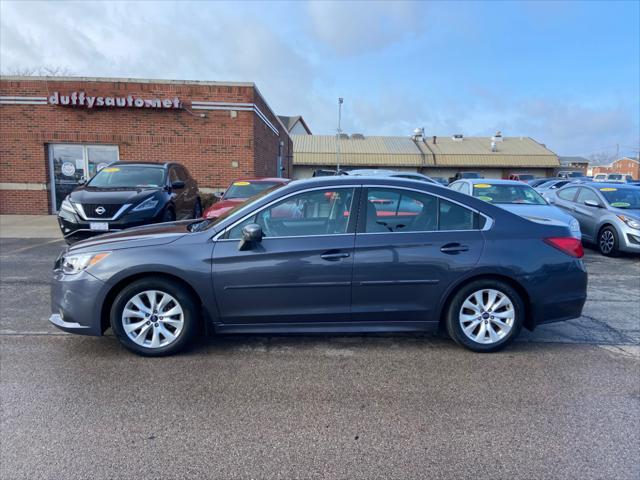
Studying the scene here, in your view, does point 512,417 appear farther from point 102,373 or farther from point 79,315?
point 79,315

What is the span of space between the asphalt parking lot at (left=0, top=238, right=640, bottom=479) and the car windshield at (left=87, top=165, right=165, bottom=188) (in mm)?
4883

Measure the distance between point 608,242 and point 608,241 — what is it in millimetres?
21

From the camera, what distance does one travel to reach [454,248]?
3982 mm

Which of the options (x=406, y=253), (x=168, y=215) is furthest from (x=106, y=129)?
(x=406, y=253)

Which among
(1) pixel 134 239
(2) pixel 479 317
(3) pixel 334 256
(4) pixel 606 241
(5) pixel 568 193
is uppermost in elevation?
(5) pixel 568 193

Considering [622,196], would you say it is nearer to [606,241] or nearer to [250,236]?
[606,241]

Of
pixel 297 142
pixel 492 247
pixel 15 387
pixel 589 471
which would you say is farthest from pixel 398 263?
pixel 297 142

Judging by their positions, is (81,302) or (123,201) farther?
(123,201)

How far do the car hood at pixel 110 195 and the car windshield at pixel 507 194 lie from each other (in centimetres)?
674

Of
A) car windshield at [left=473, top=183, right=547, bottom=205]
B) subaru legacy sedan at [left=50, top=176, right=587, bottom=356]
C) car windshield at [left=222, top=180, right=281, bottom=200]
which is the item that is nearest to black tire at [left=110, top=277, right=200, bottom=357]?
subaru legacy sedan at [left=50, top=176, right=587, bottom=356]

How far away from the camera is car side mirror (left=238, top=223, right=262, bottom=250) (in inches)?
148

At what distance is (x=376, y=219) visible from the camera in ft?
13.2

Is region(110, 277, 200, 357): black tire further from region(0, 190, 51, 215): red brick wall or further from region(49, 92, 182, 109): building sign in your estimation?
region(0, 190, 51, 215): red brick wall

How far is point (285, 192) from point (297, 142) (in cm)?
4478
